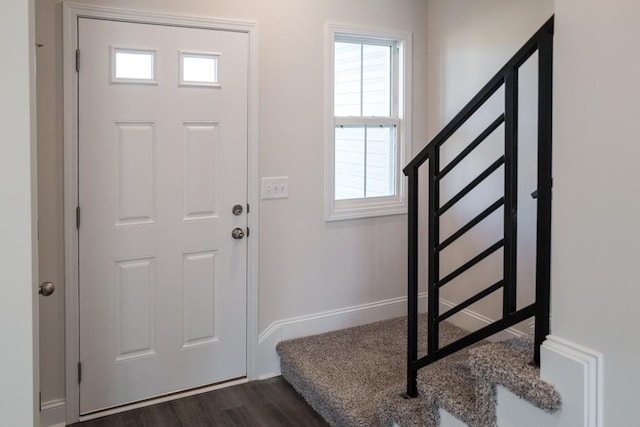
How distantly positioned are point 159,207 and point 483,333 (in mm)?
1741

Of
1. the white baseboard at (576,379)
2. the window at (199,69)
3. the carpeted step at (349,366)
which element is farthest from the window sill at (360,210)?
the white baseboard at (576,379)

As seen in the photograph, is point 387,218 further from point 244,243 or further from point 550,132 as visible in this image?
point 550,132

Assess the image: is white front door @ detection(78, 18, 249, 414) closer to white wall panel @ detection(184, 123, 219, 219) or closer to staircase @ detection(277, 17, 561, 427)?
white wall panel @ detection(184, 123, 219, 219)

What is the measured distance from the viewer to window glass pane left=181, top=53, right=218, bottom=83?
2977mm

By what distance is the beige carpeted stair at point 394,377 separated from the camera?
187 centimetres

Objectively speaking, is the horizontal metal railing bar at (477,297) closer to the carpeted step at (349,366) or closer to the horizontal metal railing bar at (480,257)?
the horizontal metal railing bar at (480,257)

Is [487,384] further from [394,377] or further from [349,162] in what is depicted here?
[349,162]

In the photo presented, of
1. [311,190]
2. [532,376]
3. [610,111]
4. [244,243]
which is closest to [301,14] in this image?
[311,190]

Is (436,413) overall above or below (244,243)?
below

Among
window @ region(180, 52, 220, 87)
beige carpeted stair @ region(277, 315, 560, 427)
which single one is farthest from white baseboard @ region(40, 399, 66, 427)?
window @ region(180, 52, 220, 87)

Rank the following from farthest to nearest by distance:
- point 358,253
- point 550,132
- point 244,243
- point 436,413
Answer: point 358,253 < point 244,243 < point 436,413 < point 550,132

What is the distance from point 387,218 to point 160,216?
4.82 feet

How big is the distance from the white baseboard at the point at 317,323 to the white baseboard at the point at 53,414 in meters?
1.04

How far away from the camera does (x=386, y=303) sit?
3818 millimetres
